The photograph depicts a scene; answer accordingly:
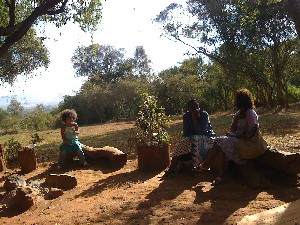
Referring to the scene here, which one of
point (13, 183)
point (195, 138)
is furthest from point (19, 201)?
point (195, 138)

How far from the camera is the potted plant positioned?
7.01m

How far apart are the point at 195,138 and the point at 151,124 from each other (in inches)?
52.3

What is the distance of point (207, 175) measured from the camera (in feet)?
19.6

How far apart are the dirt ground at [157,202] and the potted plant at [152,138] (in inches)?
14.8

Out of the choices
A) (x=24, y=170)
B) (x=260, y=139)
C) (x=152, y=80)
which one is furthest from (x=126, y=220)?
(x=152, y=80)

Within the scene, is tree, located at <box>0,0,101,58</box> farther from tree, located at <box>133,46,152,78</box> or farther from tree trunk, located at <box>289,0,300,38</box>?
tree, located at <box>133,46,152,78</box>

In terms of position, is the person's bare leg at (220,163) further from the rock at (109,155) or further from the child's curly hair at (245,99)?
the rock at (109,155)

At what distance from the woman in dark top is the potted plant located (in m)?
0.73

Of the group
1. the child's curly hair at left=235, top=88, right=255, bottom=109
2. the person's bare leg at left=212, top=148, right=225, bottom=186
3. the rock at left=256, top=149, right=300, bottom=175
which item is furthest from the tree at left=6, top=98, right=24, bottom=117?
the rock at left=256, top=149, right=300, bottom=175

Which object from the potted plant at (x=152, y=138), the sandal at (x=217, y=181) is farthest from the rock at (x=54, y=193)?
the sandal at (x=217, y=181)

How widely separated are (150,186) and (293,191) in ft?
7.31

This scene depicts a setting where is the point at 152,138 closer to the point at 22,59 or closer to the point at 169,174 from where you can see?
the point at 169,174

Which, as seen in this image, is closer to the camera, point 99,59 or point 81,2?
point 81,2

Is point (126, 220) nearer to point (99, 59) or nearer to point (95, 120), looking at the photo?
point (95, 120)
